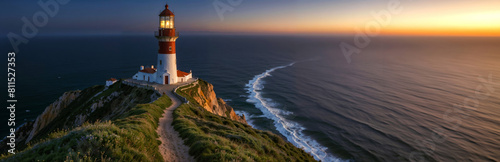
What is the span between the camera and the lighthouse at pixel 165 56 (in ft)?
140

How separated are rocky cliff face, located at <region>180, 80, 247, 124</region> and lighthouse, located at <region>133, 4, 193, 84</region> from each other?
4.14m

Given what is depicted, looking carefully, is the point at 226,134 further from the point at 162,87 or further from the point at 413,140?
the point at 413,140

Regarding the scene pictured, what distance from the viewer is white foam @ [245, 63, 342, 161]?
38025 millimetres

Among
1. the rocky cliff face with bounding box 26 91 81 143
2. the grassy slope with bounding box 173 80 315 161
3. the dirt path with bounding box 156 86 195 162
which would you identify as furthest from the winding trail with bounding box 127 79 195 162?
the rocky cliff face with bounding box 26 91 81 143

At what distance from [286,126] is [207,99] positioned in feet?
52.9

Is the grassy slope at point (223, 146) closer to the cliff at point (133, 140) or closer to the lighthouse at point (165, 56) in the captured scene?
the cliff at point (133, 140)

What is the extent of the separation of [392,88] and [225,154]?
71.8m

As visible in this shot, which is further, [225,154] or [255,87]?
[255,87]

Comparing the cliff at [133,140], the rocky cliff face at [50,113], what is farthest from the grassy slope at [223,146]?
the rocky cliff face at [50,113]

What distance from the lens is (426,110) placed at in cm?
5266

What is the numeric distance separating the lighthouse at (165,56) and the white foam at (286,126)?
66.9ft

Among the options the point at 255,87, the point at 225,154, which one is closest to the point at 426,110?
the point at 255,87

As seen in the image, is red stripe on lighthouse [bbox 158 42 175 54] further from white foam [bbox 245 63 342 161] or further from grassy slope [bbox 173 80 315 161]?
white foam [bbox 245 63 342 161]

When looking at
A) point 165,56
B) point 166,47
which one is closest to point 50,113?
point 165,56
